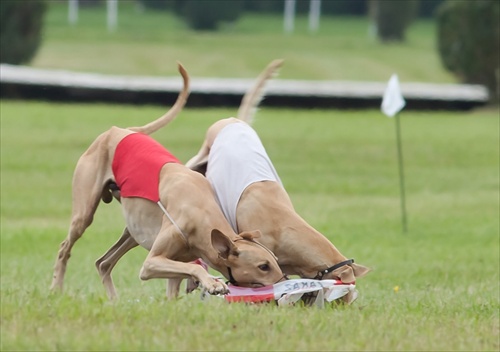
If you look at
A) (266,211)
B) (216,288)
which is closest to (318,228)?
(266,211)

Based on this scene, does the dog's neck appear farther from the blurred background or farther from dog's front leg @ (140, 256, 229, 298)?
the blurred background

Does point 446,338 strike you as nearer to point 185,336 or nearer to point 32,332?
point 185,336

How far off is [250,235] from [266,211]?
403mm

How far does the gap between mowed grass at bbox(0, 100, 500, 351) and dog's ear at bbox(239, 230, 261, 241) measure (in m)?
0.49

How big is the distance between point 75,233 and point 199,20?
4338cm

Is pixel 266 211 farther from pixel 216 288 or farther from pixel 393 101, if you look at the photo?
pixel 393 101

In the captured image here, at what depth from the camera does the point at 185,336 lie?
5879mm

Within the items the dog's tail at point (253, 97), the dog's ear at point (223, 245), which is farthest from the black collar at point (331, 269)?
the dog's tail at point (253, 97)

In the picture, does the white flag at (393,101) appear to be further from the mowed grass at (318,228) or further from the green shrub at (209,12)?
the green shrub at (209,12)

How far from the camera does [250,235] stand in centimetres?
728

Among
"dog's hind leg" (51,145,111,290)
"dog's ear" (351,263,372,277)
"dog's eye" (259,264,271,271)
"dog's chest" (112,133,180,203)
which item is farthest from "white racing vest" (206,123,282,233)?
"dog's hind leg" (51,145,111,290)

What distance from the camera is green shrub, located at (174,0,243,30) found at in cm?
5166

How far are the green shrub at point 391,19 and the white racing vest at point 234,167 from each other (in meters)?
41.1

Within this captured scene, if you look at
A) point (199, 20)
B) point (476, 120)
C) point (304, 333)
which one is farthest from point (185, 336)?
point (199, 20)
